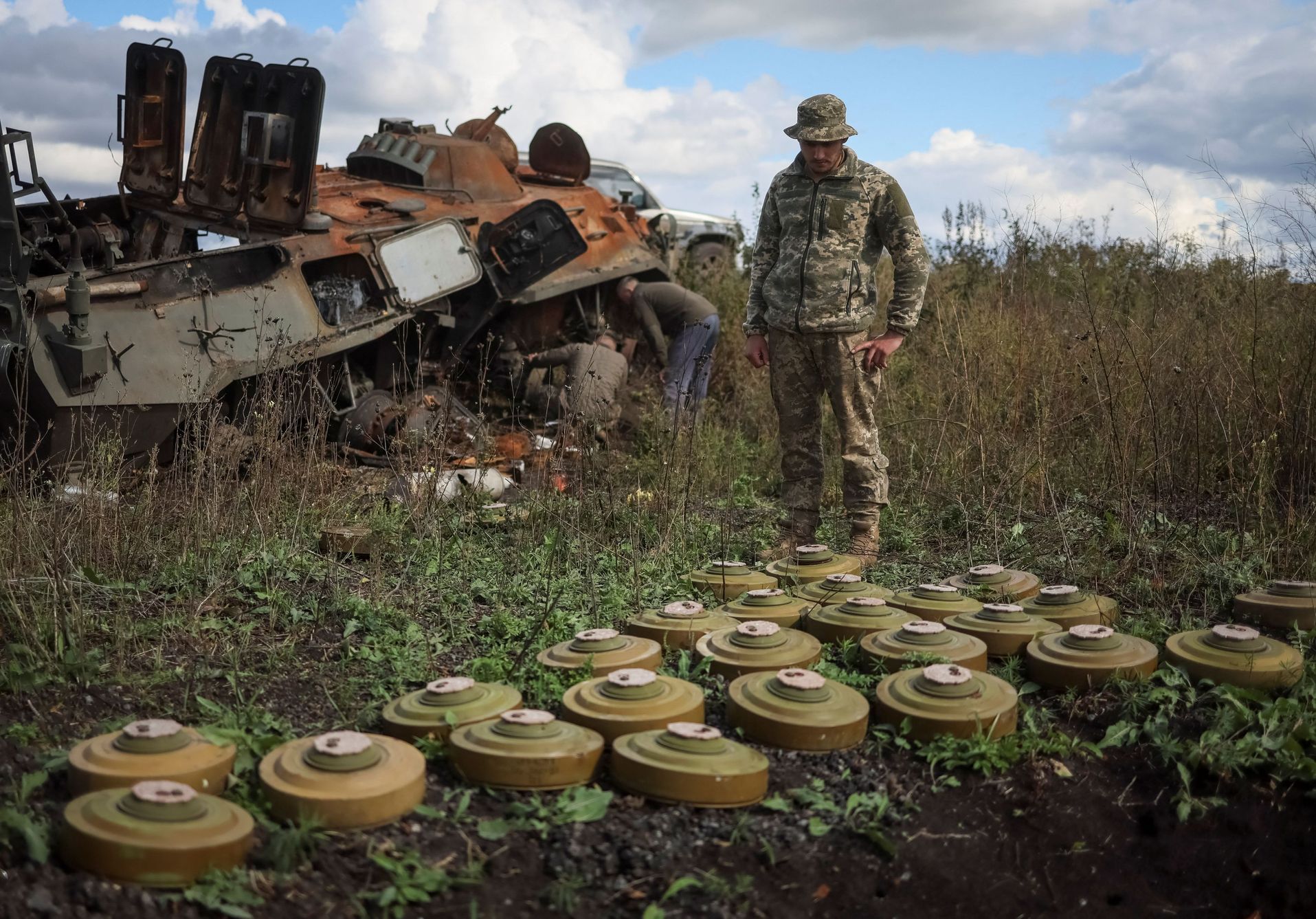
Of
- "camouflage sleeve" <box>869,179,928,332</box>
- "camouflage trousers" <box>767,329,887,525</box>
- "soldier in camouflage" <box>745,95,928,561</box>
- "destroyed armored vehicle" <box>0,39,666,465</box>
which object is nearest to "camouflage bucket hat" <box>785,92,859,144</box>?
"soldier in camouflage" <box>745,95,928,561</box>

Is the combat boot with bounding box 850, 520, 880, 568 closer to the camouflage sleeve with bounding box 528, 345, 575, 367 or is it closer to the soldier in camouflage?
the soldier in camouflage

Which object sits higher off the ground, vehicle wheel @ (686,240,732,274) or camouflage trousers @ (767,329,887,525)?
vehicle wheel @ (686,240,732,274)

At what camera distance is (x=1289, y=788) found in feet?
11.4

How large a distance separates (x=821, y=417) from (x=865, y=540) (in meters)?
0.64

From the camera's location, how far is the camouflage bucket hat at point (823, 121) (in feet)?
17.5

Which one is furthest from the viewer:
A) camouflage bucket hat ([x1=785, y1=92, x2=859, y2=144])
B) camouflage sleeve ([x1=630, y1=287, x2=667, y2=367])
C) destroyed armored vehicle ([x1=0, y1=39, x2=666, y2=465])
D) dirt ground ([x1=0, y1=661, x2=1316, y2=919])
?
camouflage sleeve ([x1=630, y1=287, x2=667, y2=367])

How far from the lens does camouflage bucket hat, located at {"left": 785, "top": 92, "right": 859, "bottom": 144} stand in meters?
5.34

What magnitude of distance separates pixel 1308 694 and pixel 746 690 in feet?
6.03

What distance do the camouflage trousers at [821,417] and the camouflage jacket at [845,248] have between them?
0.13 metres

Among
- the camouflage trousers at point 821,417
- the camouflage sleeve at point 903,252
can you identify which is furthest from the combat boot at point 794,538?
the camouflage sleeve at point 903,252

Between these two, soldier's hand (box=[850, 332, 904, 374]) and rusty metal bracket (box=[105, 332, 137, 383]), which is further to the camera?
rusty metal bracket (box=[105, 332, 137, 383])

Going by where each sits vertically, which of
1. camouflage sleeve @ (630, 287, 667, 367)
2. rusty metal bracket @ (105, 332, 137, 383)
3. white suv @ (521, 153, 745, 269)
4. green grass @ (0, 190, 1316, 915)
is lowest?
green grass @ (0, 190, 1316, 915)

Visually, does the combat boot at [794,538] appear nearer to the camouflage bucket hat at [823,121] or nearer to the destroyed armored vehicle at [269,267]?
the camouflage bucket hat at [823,121]

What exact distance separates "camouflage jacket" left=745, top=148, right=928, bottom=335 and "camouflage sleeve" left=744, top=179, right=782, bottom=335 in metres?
0.16
